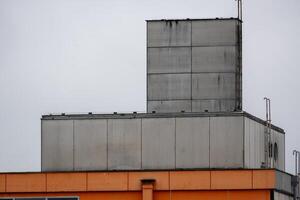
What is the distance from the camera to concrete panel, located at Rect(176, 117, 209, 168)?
88.2 meters

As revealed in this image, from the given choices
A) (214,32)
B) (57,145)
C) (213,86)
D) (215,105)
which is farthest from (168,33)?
(57,145)

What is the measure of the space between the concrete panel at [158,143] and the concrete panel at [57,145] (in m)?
4.51

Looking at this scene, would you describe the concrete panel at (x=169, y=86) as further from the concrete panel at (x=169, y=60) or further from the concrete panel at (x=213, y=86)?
the concrete panel at (x=213, y=86)

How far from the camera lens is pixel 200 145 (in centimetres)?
8850

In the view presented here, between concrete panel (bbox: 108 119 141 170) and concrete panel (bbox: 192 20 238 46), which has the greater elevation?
concrete panel (bbox: 192 20 238 46)

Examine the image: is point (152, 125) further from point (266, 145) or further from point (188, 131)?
point (266, 145)

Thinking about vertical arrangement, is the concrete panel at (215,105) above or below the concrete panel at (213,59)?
below

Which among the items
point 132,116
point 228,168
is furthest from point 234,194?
point 132,116

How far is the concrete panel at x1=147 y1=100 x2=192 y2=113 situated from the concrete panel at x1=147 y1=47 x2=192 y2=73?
1880 mm

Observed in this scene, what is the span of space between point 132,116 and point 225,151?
582cm

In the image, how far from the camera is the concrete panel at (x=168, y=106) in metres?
91.1

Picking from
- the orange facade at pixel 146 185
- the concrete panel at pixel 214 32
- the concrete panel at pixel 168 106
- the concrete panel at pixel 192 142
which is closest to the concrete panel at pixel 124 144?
the orange facade at pixel 146 185

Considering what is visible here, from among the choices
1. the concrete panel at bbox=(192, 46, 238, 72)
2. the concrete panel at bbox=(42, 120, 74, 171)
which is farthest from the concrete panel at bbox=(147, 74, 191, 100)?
the concrete panel at bbox=(42, 120, 74, 171)

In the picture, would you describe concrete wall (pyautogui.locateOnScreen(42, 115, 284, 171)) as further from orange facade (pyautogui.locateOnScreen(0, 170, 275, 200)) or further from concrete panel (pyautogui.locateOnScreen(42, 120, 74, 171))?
orange facade (pyautogui.locateOnScreen(0, 170, 275, 200))
